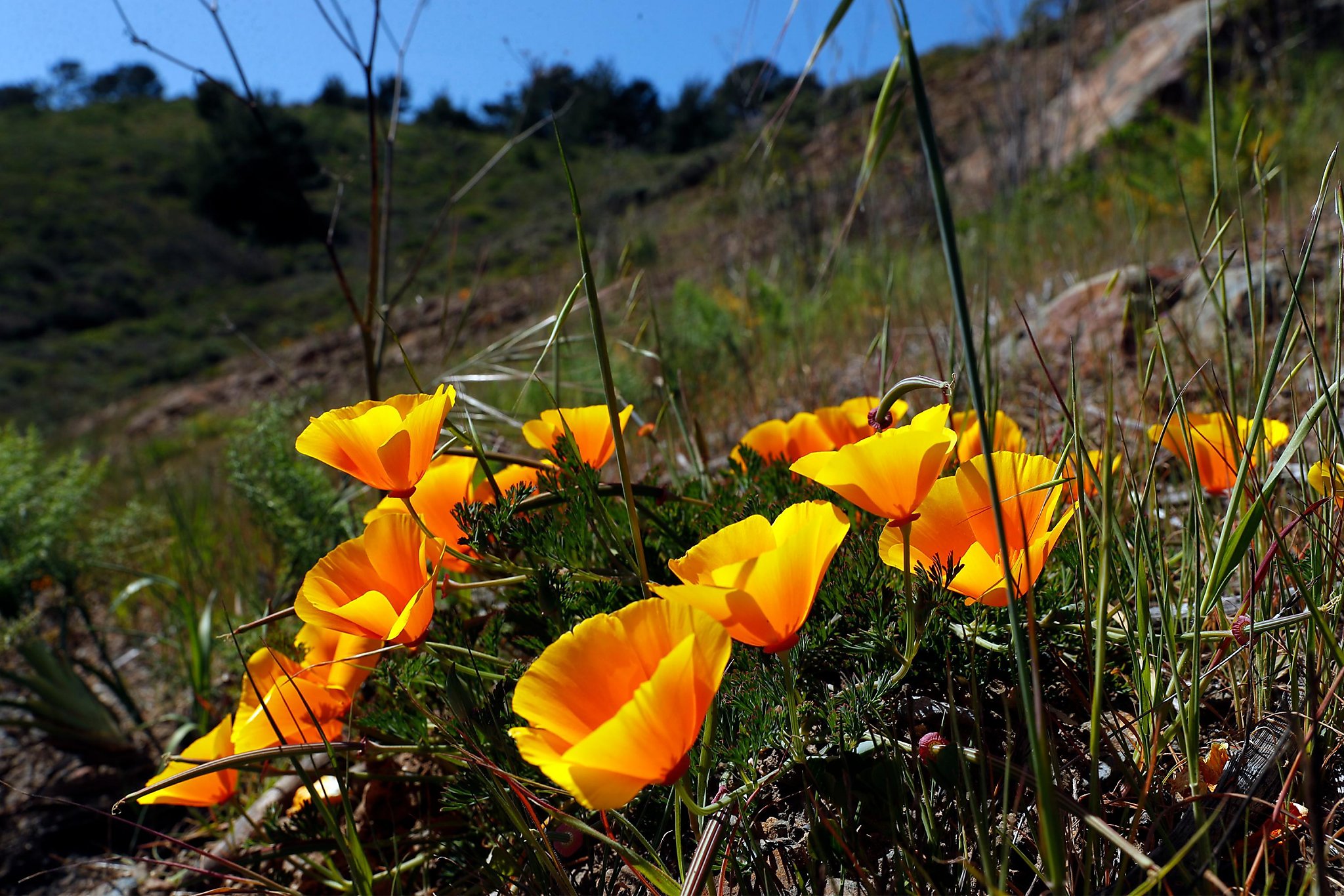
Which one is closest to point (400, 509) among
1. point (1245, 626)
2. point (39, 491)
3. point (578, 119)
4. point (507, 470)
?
point (507, 470)

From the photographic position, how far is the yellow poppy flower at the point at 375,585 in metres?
0.79

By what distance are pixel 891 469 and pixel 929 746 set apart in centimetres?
31

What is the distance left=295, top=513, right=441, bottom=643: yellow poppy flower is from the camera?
2.60ft

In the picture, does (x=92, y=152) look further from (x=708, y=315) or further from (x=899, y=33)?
(x=899, y=33)

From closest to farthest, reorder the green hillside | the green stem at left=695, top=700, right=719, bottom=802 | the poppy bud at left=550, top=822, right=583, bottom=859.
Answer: the green stem at left=695, top=700, right=719, bottom=802
the poppy bud at left=550, top=822, right=583, bottom=859
the green hillside

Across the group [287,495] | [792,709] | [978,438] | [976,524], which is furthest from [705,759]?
[287,495]

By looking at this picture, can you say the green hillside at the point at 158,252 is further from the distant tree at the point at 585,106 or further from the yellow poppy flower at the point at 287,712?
the yellow poppy flower at the point at 287,712

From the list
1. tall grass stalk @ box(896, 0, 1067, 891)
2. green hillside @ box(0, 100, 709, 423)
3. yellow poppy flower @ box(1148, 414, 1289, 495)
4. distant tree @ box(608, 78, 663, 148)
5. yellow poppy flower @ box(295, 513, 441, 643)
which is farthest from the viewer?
green hillside @ box(0, 100, 709, 423)

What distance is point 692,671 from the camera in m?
0.58

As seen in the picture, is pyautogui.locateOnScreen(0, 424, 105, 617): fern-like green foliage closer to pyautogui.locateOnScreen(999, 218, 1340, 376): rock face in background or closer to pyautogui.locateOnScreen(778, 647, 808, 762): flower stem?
pyautogui.locateOnScreen(778, 647, 808, 762): flower stem

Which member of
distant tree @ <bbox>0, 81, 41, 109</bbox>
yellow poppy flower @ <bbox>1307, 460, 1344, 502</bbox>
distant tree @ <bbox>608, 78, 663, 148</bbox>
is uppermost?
distant tree @ <bbox>0, 81, 41, 109</bbox>

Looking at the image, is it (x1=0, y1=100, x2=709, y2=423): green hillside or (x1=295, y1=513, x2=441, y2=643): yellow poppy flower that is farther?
(x1=0, y1=100, x2=709, y2=423): green hillside

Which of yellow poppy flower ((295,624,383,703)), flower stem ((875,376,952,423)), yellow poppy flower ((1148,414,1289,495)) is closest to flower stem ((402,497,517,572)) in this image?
yellow poppy flower ((295,624,383,703))

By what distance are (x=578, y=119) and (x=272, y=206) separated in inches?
928
